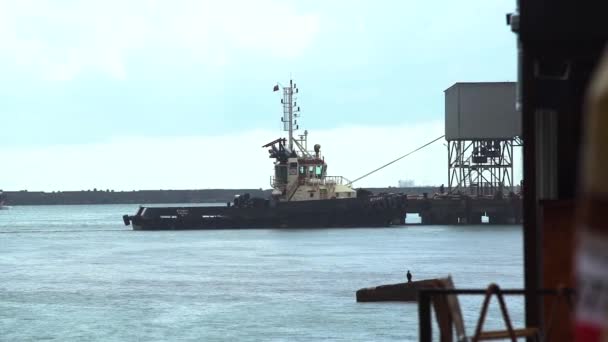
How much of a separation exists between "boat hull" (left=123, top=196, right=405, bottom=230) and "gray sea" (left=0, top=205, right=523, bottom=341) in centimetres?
172

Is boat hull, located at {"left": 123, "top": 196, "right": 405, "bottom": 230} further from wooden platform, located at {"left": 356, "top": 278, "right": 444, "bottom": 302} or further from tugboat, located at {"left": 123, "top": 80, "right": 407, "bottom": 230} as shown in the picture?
wooden platform, located at {"left": 356, "top": 278, "right": 444, "bottom": 302}

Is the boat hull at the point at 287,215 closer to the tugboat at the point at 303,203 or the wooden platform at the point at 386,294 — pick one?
the tugboat at the point at 303,203

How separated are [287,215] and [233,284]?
47.5 m

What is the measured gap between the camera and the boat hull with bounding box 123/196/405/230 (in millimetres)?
97875

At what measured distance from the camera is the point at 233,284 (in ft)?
168

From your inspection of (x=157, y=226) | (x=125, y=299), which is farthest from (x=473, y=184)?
(x=125, y=299)

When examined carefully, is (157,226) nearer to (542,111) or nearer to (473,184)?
(473,184)

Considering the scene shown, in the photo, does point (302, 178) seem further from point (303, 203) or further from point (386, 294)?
point (386, 294)

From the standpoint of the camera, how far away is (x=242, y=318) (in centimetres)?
3644

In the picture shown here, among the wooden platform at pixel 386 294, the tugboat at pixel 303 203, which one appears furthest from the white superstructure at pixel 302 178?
the wooden platform at pixel 386 294

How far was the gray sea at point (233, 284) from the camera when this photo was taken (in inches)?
1319

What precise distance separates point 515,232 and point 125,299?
72.8 meters

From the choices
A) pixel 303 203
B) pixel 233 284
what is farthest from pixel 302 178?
pixel 233 284

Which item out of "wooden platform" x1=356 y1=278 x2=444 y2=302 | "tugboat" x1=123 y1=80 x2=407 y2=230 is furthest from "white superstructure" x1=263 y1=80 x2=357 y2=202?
"wooden platform" x1=356 y1=278 x2=444 y2=302
